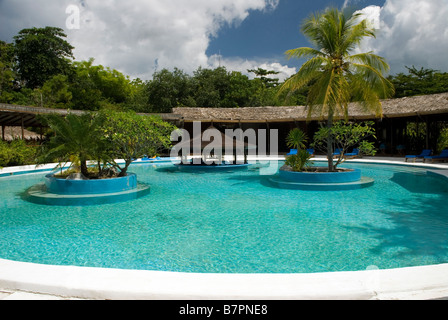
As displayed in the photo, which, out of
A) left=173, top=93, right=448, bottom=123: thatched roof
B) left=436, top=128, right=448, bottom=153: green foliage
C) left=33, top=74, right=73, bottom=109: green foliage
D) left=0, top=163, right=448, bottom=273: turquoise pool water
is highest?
left=33, top=74, right=73, bottom=109: green foliage

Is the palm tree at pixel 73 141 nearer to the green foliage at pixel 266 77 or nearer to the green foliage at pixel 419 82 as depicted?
the green foliage at pixel 419 82

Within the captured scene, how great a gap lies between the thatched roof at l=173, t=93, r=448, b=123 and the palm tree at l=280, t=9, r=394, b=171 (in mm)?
6422

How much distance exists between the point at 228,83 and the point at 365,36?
2630 cm

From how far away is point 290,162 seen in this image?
1177cm

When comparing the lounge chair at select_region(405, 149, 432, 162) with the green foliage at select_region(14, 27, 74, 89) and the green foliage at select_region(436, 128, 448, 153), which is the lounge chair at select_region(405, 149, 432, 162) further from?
the green foliage at select_region(14, 27, 74, 89)

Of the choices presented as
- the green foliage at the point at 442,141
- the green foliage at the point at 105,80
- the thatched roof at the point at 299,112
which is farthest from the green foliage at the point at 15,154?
the green foliage at the point at 105,80

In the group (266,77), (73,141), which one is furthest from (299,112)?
(266,77)

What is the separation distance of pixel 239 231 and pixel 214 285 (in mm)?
2801

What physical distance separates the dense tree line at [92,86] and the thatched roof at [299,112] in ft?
31.2

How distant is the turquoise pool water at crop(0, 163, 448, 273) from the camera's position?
431 centimetres

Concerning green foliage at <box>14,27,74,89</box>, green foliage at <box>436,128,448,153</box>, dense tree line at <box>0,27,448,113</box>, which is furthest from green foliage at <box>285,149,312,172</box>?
green foliage at <box>14,27,74,89</box>

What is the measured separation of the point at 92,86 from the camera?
130ft

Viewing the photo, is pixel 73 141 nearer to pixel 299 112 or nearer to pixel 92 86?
pixel 299 112
